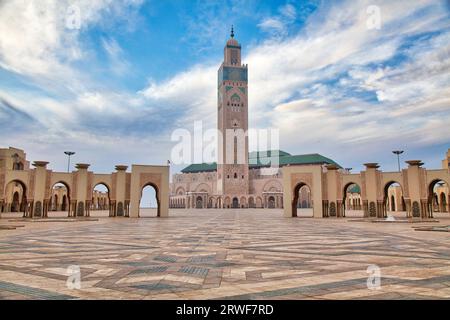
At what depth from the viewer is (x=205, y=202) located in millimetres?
70188

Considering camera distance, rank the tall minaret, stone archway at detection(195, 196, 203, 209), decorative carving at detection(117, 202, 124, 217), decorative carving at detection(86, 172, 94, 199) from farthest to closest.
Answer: stone archway at detection(195, 196, 203, 209) → the tall minaret → decorative carving at detection(86, 172, 94, 199) → decorative carving at detection(117, 202, 124, 217)

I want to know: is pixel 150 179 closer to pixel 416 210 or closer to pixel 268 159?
pixel 416 210

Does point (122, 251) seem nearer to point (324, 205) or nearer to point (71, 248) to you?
point (71, 248)

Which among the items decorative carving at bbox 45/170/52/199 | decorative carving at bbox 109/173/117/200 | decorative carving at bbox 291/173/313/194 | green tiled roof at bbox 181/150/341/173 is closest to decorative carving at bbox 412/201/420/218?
decorative carving at bbox 291/173/313/194

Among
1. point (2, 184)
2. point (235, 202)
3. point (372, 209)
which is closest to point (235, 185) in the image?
point (235, 202)

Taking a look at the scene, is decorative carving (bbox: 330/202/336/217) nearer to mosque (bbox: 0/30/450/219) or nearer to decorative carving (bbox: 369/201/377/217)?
mosque (bbox: 0/30/450/219)

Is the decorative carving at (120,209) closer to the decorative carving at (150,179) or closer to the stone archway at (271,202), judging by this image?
the decorative carving at (150,179)

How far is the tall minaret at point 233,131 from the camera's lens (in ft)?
227

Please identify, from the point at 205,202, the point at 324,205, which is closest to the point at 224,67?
the point at 205,202

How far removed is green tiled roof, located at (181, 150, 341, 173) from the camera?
2908 inches

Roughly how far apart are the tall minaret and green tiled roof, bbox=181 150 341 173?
1098 centimetres

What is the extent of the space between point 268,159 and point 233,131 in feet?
50.9

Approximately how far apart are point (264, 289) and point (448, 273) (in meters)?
2.65

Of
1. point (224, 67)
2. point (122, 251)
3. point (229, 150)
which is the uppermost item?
point (224, 67)
